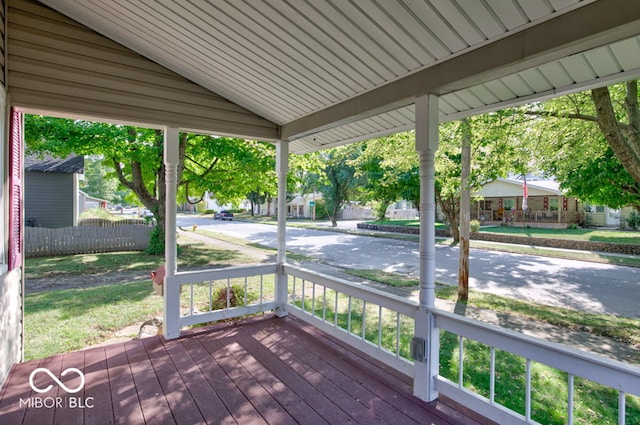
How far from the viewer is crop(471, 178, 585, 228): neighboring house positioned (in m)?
19.3

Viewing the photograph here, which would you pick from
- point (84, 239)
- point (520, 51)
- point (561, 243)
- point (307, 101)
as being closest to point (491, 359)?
point (520, 51)

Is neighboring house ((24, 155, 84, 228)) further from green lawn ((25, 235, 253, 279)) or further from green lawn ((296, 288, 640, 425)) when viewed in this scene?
green lawn ((296, 288, 640, 425))

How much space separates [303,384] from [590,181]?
1076 cm

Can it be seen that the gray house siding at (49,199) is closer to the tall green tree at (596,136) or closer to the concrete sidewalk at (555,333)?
the concrete sidewalk at (555,333)

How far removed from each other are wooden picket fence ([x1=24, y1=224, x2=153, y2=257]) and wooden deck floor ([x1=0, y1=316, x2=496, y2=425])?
27.2 feet

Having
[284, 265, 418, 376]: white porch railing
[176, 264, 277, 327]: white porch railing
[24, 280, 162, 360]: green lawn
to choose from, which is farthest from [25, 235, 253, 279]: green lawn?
[284, 265, 418, 376]: white porch railing

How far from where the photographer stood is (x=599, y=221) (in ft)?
66.4

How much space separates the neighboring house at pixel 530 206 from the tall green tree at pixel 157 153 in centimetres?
1347

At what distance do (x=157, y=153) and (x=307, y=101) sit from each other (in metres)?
6.45

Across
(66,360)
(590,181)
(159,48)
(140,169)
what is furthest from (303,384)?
(590,181)

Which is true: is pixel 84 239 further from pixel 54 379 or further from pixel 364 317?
pixel 364 317

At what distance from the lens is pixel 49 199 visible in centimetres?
1198

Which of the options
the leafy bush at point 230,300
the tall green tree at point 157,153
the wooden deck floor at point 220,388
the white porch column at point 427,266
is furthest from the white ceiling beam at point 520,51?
the tall green tree at point 157,153

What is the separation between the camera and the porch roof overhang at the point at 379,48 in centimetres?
179
